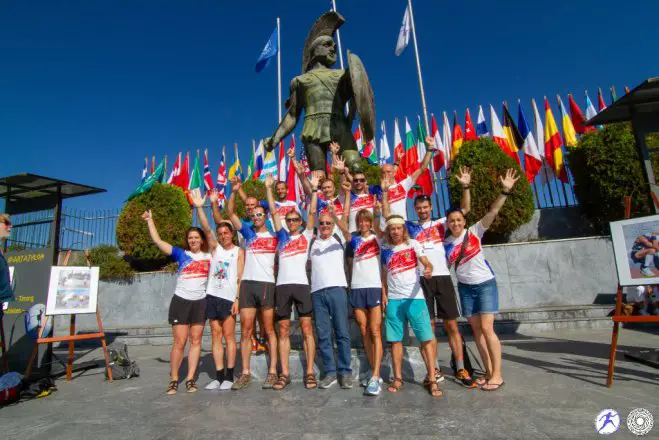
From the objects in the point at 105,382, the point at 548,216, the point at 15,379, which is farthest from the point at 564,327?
the point at 15,379

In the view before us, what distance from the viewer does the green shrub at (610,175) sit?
10047 mm

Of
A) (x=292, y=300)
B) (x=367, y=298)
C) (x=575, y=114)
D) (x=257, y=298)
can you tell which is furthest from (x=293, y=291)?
(x=575, y=114)

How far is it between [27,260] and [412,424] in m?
6.06

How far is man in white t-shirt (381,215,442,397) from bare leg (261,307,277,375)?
127 cm

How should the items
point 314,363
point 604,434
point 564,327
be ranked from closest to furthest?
1. point 604,434
2. point 314,363
3. point 564,327

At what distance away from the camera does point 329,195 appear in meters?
4.89

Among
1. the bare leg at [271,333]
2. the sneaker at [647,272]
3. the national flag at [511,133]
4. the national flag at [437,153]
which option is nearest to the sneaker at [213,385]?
the bare leg at [271,333]

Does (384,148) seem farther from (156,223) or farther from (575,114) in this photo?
(156,223)

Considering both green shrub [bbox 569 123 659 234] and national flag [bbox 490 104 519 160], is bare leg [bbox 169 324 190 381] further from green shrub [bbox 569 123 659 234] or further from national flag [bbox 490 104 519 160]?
national flag [bbox 490 104 519 160]

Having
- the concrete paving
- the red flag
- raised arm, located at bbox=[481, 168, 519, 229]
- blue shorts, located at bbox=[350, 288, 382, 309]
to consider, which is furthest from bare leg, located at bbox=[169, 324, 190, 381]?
the red flag

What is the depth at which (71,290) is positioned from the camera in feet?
17.5

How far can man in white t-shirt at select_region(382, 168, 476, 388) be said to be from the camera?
154 inches

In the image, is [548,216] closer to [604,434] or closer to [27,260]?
[604,434]

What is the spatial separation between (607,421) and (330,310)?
2379 millimetres
